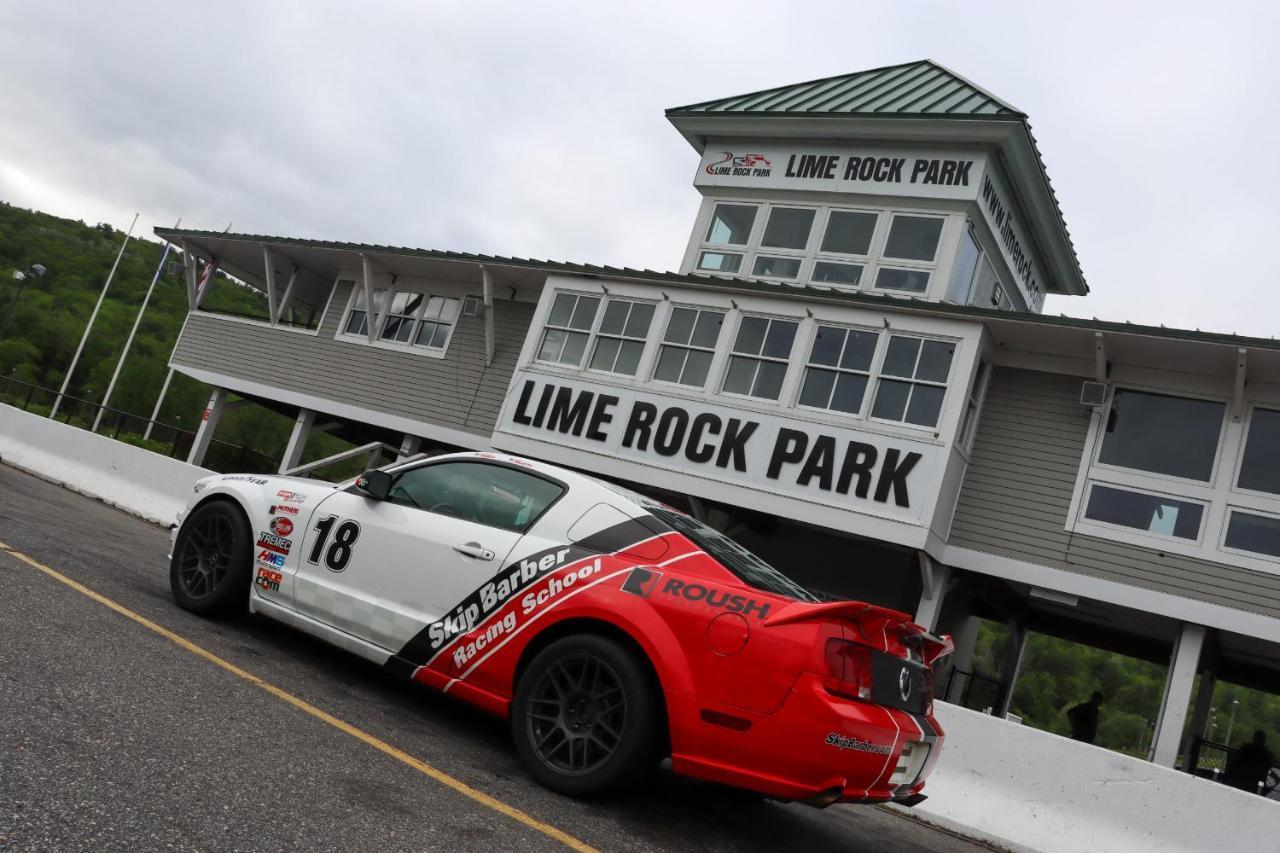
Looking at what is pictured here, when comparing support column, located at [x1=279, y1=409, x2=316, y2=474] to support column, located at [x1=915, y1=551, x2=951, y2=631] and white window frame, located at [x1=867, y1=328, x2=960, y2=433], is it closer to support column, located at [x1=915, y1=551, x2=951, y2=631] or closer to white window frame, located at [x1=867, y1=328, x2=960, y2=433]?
white window frame, located at [x1=867, y1=328, x2=960, y2=433]

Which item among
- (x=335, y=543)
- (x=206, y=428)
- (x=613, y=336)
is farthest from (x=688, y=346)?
(x=206, y=428)

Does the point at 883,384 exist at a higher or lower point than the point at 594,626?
higher

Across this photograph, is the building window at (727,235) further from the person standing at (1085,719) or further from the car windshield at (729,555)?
the car windshield at (729,555)

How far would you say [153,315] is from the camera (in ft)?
220

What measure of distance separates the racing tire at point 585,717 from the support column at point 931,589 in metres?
9.05

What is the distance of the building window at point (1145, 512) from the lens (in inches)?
477

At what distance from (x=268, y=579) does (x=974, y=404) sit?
408 inches

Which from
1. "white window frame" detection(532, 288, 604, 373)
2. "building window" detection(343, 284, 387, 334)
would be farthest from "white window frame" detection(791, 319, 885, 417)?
"building window" detection(343, 284, 387, 334)

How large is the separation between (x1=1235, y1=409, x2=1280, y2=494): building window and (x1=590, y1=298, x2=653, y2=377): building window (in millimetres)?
8317

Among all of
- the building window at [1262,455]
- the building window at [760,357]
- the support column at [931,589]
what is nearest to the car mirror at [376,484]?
the support column at [931,589]

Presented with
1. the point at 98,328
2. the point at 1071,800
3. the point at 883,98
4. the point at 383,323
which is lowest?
the point at 1071,800

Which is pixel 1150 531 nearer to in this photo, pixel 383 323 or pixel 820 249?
pixel 820 249

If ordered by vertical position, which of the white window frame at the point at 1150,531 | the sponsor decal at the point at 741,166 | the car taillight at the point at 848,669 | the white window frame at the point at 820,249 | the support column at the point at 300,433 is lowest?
the car taillight at the point at 848,669

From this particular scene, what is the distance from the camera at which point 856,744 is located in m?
4.10
